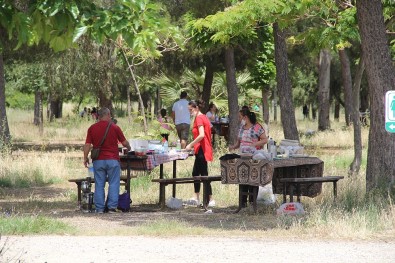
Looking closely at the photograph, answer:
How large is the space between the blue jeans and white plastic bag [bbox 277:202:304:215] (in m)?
2.81

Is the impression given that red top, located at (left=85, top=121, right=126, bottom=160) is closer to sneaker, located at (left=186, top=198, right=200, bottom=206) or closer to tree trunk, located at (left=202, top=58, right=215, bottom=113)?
sneaker, located at (left=186, top=198, right=200, bottom=206)

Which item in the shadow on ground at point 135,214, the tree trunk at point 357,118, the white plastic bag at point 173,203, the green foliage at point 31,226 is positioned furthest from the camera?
the tree trunk at point 357,118

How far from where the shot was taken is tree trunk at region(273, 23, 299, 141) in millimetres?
20406

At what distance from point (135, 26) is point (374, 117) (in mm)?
8061

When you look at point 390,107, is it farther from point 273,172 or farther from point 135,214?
point 135,214

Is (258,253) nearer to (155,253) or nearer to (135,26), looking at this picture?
(155,253)

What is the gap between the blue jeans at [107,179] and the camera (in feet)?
48.5

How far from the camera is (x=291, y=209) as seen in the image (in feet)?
45.5

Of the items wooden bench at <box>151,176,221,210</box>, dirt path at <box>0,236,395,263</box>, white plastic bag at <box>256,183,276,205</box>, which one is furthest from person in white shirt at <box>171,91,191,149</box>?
dirt path at <box>0,236,395,263</box>

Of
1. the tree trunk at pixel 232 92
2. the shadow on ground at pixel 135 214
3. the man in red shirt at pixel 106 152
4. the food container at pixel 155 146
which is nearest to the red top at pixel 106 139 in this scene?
the man in red shirt at pixel 106 152

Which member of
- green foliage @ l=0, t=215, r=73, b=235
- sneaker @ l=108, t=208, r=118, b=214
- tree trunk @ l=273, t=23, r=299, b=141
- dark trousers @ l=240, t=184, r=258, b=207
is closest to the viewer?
green foliage @ l=0, t=215, r=73, b=235

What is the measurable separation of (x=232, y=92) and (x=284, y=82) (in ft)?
20.5

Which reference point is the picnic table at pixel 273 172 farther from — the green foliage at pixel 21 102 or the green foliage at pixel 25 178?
the green foliage at pixel 21 102

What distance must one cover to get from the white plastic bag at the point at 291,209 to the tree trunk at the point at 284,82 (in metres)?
6.83
